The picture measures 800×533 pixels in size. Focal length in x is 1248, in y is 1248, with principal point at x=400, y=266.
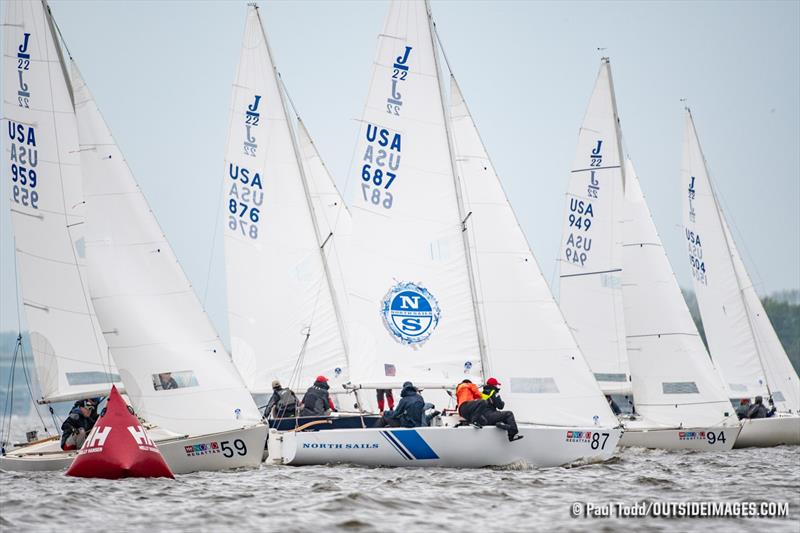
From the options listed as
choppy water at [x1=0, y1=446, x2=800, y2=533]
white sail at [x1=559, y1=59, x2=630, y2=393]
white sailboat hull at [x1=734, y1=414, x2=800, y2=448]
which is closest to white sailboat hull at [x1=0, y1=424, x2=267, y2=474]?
choppy water at [x1=0, y1=446, x2=800, y2=533]

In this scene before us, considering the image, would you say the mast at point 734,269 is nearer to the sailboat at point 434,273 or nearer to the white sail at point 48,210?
the sailboat at point 434,273

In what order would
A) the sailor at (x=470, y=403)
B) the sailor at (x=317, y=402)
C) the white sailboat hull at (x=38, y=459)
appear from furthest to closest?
the sailor at (x=317, y=402), the white sailboat hull at (x=38, y=459), the sailor at (x=470, y=403)

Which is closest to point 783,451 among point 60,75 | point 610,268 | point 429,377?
point 610,268

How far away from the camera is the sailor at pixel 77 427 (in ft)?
64.2

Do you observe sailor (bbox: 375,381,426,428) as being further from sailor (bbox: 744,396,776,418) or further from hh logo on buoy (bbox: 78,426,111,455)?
sailor (bbox: 744,396,776,418)

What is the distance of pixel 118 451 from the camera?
16.5 m

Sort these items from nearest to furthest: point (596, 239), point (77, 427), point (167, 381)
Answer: point (167, 381) → point (77, 427) → point (596, 239)

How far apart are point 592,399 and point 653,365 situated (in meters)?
6.21

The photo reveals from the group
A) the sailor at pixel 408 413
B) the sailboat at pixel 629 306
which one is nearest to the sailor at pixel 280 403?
the sailor at pixel 408 413

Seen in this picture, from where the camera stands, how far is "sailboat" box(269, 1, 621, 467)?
19.7m

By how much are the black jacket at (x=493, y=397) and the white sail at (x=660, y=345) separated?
7.39 m

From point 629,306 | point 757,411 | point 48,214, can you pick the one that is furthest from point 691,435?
point 48,214

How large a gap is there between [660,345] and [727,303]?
552cm

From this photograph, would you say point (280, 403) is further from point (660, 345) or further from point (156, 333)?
point (660, 345)
